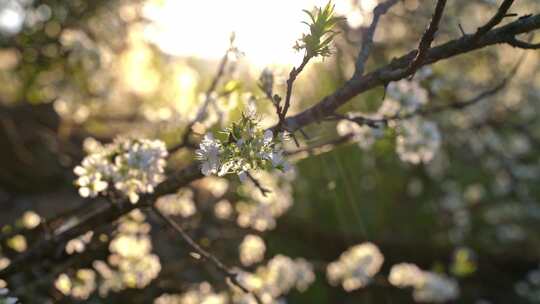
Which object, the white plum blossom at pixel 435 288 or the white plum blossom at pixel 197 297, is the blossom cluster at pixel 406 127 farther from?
the white plum blossom at pixel 435 288

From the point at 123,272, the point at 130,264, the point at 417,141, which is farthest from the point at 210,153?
the point at 123,272

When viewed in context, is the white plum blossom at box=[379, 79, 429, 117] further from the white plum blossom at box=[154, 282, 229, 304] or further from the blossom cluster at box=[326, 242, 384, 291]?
the white plum blossom at box=[154, 282, 229, 304]

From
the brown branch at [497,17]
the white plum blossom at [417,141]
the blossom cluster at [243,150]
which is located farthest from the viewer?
the white plum blossom at [417,141]

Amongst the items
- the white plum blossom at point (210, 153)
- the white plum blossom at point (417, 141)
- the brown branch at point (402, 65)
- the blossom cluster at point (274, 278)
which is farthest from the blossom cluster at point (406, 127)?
the white plum blossom at point (210, 153)

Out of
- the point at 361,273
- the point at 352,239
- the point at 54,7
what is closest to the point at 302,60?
the point at 361,273

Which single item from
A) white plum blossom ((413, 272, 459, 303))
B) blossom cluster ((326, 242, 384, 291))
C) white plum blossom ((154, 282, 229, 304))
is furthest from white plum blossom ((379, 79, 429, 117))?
white plum blossom ((413, 272, 459, 303))

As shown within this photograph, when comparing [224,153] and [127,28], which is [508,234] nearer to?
[127,28]
